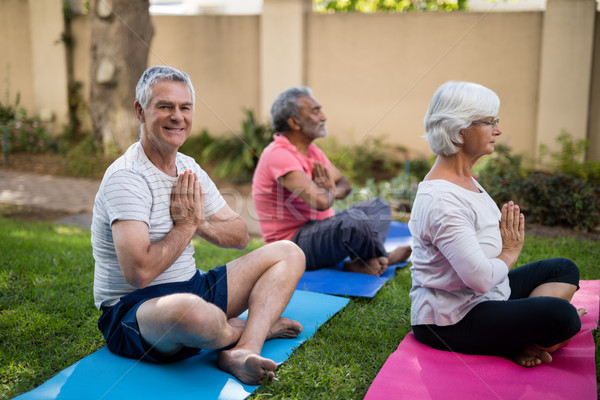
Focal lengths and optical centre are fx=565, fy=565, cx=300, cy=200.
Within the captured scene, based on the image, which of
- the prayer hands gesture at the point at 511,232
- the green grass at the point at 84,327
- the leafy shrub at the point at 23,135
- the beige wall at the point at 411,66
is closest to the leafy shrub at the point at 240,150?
the beige wall at the point at 411,66

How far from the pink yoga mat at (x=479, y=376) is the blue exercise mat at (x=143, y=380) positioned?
54cm

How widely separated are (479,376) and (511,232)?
0.63 meters

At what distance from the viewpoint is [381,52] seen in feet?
→ 25.4

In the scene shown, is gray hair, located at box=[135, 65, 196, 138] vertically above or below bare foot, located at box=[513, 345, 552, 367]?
above

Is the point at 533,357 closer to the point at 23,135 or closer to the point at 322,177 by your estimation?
the point at 322,177

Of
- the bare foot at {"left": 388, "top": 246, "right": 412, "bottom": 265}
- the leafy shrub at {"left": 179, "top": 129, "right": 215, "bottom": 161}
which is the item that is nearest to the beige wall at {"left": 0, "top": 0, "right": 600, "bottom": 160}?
the leafy shrub at {"left": 179, "top": 129, "right": 215, "bottom": 161}

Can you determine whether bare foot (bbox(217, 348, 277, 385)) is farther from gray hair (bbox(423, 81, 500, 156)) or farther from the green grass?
gray hair (bbox(423, 81, 500, 156))

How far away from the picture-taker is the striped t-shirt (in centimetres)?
229

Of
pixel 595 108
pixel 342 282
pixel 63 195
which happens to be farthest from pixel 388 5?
pixel 342 282

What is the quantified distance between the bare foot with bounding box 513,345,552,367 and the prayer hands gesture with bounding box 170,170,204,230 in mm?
→ 1543

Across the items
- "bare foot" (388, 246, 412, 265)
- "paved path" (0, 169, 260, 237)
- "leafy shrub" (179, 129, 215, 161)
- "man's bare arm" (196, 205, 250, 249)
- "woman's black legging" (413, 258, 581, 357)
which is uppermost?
"man's bare arm" (196, 205, 250, 249)

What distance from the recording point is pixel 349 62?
25.9 ft

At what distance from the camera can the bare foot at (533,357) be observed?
2.47 metres

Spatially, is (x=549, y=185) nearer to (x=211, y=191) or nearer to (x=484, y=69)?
(x=484, y=69)
